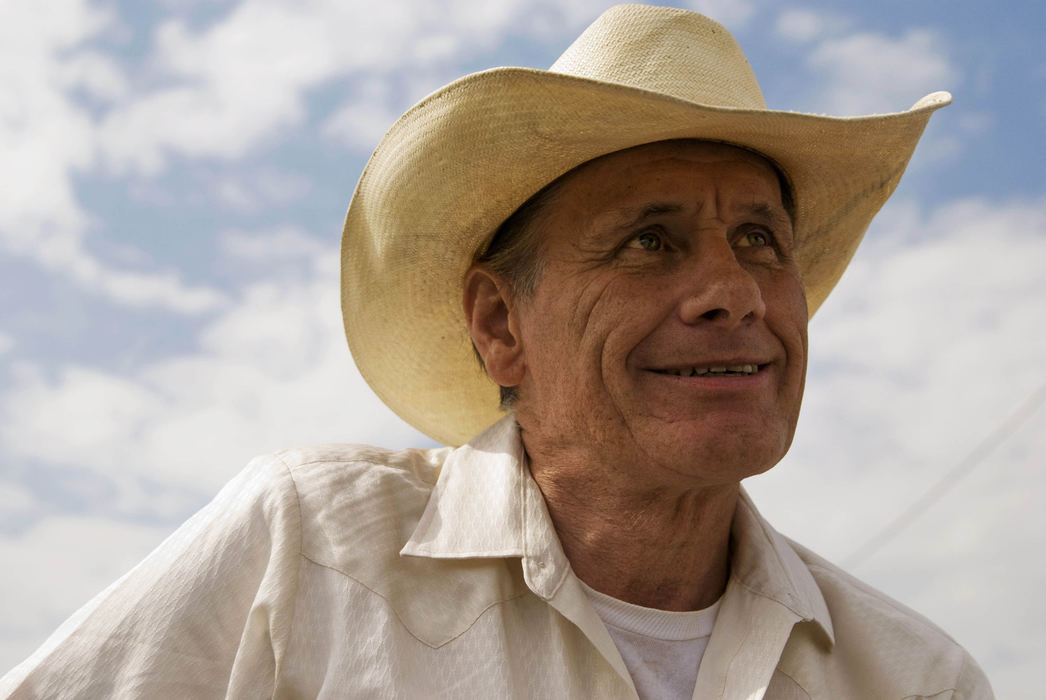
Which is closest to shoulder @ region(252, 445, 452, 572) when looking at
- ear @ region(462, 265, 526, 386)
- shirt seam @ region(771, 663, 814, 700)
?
ear @ region(462, 265, 526, 386)

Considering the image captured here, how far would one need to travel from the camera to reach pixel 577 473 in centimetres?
265

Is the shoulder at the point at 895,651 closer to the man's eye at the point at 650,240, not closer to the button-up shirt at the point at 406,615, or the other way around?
the button-up shirt at the point at 406,615

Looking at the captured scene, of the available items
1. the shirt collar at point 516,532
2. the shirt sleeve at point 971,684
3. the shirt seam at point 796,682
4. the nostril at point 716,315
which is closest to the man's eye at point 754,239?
the nostril at point 716,315

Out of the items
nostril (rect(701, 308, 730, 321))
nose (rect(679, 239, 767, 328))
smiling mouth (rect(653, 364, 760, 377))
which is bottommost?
smiling mouth (rect(653, 364, 760, 377))

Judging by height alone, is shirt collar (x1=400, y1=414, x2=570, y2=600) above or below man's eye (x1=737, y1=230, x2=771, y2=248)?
below

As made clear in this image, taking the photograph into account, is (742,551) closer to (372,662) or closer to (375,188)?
(372,662)

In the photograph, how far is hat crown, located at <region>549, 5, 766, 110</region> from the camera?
269cm

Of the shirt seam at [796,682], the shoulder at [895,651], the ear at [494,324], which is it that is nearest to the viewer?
the shirt seam at [796,682]

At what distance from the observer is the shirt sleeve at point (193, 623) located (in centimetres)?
223

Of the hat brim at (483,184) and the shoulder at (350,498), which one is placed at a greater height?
the hat brim at (483,184)

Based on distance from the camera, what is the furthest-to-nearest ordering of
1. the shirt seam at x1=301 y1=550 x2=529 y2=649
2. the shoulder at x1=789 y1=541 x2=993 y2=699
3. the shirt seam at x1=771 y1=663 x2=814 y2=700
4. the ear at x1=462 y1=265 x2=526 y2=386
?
the ear at x1=462 y1=265 x2=526 y2=386
the shoulder at x1=789 y1=541 x2=993 y2=699
the shirt seam at x1=771 y1=663 x2=814 y2=700
the shirt seam at x1=301 y1=550 x2=529 y2=649

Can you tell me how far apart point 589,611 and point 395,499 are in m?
0.56

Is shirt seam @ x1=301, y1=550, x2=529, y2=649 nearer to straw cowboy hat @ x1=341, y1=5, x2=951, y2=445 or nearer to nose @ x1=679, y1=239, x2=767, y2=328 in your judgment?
nose @ x1=679, y1=239, x2=767, y2=328

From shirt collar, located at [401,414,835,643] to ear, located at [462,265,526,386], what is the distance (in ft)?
0.43
